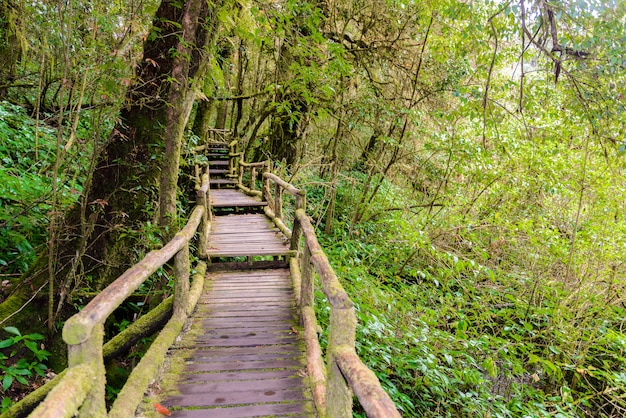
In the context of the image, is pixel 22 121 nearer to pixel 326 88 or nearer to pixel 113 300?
pixel 326 88

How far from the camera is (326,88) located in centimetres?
720

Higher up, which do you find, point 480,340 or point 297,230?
point 297,230

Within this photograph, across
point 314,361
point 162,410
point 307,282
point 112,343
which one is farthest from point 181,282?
point 314,361

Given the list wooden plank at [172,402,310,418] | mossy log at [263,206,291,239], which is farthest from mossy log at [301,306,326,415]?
mossy log at [263,206,291,239]

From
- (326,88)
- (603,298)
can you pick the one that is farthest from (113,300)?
(603,298)

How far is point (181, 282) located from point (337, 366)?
2555mm

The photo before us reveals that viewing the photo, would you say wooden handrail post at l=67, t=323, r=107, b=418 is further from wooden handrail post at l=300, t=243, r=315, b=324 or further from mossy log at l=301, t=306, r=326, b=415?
wooden handrail post at l=300, t=243, r=315, b=324

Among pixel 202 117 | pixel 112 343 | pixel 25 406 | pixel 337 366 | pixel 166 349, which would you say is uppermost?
pixel 202 117

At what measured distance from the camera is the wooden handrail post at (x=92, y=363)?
2.14 metres

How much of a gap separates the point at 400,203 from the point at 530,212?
396cm

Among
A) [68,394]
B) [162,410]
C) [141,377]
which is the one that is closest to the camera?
[68,394]

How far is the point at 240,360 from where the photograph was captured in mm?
3785

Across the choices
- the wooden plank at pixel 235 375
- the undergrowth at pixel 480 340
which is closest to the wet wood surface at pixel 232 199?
the undergrowth at pixel 480 340

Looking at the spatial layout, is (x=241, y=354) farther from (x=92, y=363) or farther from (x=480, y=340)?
(x=480, y=340)
